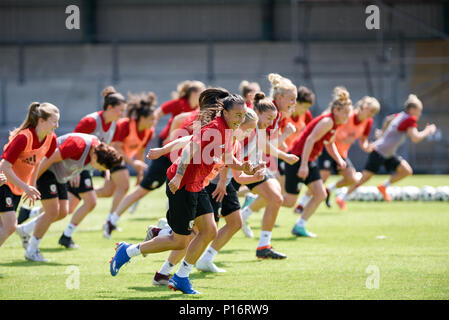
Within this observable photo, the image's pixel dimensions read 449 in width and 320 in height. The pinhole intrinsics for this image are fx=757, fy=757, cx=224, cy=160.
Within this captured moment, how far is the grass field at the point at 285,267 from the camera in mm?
6617

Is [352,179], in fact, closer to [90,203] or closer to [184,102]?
[184,102]

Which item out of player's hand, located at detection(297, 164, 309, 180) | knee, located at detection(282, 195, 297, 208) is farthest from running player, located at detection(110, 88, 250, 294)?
knee, located at detection(282, 195, 297, 208)

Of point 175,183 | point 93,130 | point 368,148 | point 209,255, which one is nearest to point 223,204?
point 209,255

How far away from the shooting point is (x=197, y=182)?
6.53 meters

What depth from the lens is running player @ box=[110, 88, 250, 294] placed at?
6.32 m

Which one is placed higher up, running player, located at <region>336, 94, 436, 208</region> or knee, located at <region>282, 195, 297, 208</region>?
running player, located at <region>336, 94, 436, 208</region>

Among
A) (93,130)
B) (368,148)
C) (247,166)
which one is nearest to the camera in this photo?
(247,166)

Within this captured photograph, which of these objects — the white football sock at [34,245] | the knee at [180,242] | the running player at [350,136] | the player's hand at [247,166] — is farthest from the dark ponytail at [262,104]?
the running player at [350,136]

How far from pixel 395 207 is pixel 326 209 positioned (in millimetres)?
1369

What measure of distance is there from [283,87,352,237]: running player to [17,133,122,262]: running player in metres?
2.90

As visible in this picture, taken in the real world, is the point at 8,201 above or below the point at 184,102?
below

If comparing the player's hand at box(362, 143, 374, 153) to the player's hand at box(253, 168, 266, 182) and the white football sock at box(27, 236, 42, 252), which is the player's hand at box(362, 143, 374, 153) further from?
the player's hand at box(253, 168, 266, 182)

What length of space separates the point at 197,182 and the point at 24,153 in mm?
2236
